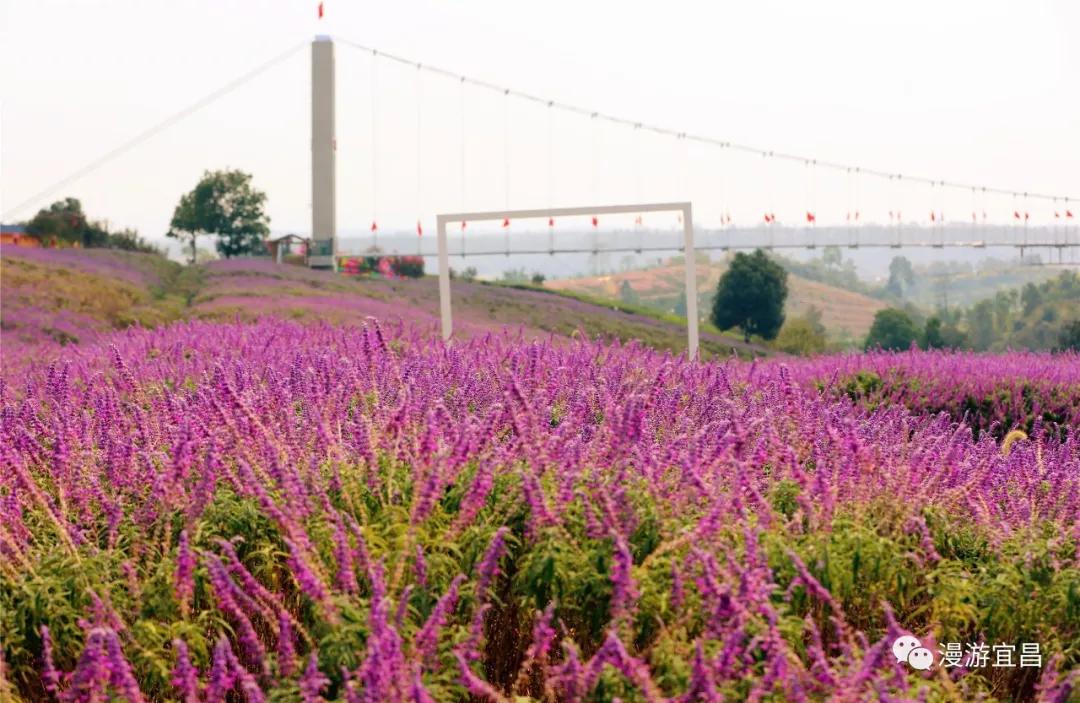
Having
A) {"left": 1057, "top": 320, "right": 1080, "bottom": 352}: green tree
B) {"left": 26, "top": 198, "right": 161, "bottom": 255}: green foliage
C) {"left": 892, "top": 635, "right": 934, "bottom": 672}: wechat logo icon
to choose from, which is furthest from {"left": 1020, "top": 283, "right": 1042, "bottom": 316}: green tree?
{"left": 892, "top": 635, "right": 934, "bottom": 672}: wechat logo icon

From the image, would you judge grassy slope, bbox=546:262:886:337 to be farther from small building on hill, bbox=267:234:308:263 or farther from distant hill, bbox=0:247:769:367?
distant hill, bbox=0:247:769:367

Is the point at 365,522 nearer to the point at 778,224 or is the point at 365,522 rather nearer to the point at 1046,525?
the point at 1046,525

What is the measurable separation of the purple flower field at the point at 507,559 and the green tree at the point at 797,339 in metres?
32.8

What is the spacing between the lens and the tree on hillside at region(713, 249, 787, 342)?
39250 mm

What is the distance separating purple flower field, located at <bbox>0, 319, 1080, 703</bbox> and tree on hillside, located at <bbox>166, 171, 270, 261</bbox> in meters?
54.1

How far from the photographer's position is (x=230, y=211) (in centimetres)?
5859

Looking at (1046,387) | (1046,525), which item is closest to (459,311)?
(1046,387)

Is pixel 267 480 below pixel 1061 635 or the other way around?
the other way around

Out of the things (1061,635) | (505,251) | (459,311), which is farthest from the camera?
(505,251)

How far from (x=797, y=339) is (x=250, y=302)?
21706 millimetres

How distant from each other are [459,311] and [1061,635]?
76.9 ft

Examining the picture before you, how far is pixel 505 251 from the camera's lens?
36.1m

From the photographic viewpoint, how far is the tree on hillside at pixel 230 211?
58.4m

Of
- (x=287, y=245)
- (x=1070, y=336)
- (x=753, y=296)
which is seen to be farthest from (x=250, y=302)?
(x=287, y=245)
